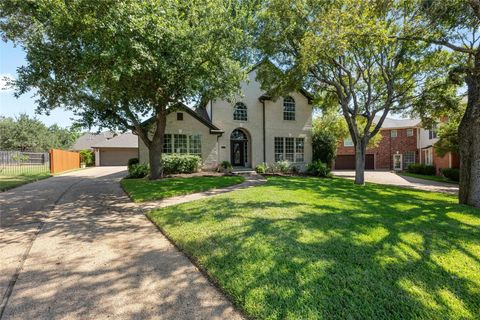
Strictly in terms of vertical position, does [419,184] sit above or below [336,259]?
below

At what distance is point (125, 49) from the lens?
25.7ft

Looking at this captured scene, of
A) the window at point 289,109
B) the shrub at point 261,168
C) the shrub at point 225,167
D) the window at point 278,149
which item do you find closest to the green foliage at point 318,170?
the window at point 278,149

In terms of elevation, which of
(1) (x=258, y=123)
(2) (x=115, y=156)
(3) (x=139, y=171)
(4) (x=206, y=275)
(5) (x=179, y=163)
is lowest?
(4) (x=206, y=275)

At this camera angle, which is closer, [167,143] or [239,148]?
[167,143]

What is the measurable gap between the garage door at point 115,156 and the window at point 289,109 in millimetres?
22668

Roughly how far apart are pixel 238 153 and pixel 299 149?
511cm

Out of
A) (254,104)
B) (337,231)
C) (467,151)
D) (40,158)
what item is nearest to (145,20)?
(337,231)

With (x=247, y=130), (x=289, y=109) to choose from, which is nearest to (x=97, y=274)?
(x=247, y=130)

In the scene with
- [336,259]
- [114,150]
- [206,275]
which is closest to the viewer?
[206,275]

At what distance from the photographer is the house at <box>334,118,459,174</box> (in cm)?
3081

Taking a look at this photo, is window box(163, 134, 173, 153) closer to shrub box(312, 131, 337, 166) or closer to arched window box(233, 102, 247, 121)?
arched window box(233, 102, 247, 121)

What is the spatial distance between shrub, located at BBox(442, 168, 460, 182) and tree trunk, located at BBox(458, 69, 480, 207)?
13.1 meters

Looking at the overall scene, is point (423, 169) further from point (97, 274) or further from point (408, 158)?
point (97, 274)

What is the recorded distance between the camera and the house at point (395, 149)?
101 feet
